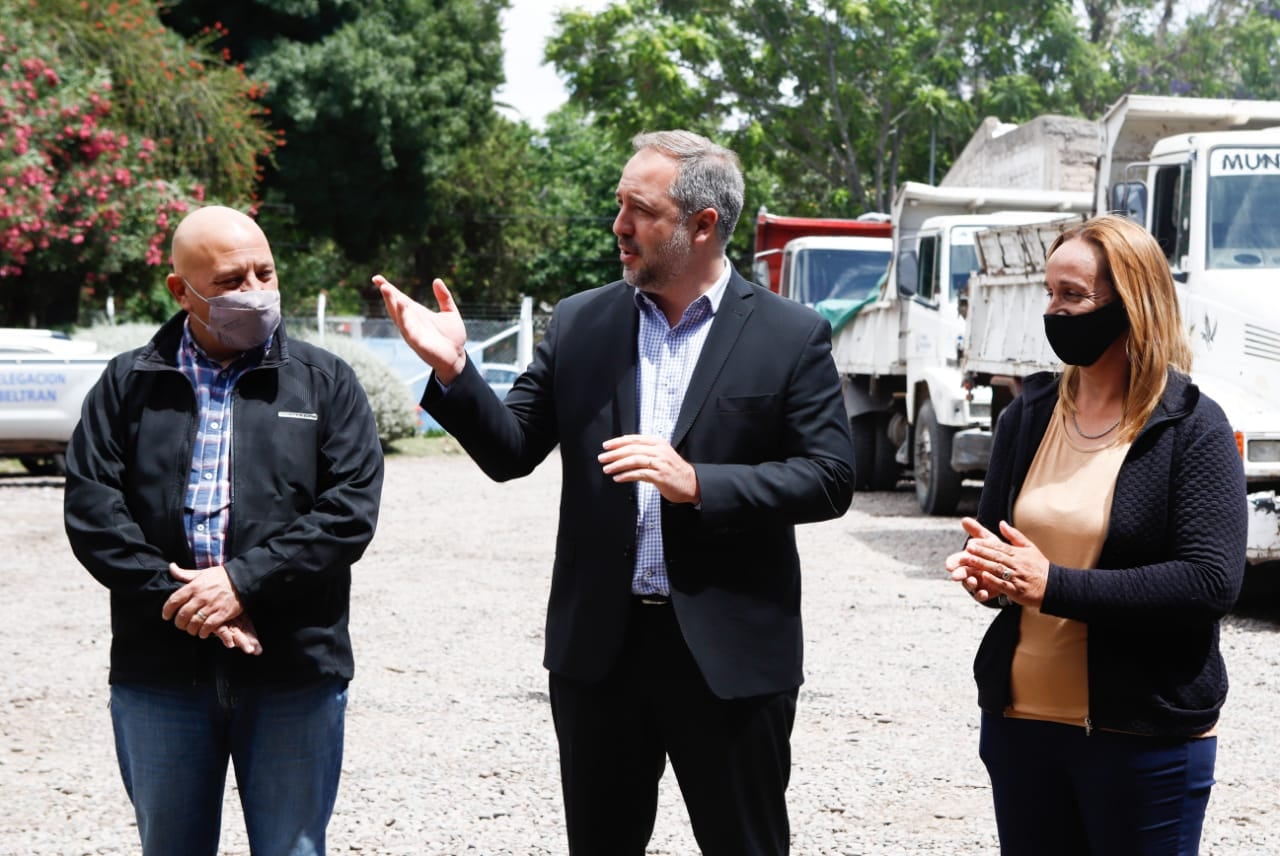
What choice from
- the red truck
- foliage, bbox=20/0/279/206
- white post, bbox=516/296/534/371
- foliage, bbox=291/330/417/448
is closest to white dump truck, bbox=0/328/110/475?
foliage, bbox=291/330/417/448

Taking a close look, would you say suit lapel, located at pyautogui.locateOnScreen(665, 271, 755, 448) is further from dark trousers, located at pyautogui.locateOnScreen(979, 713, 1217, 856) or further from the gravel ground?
the gravel ground

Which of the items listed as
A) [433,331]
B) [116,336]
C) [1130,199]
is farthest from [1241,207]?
[116,336]

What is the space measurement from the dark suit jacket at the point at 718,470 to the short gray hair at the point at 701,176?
183 mm

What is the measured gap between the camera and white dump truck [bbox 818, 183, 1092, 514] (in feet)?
45.9

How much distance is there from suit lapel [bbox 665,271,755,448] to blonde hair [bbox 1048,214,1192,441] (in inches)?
27.9

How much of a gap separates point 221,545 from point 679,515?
3.05 ft

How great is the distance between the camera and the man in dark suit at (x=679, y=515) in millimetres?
3201

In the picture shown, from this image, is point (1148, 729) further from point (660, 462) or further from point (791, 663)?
point (660, 462)

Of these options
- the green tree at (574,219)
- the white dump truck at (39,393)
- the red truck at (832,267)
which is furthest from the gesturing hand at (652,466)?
the green tree at (574,219)

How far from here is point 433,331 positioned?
3.20m

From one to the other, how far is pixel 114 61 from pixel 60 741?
1837 cm

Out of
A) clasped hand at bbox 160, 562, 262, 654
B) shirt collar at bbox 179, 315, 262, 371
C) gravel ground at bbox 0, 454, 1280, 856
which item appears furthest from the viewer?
gravel ground at bbox 0, 454, 1280, 856

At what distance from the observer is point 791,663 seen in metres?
3.30

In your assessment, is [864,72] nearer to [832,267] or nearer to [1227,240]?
[832,267]
